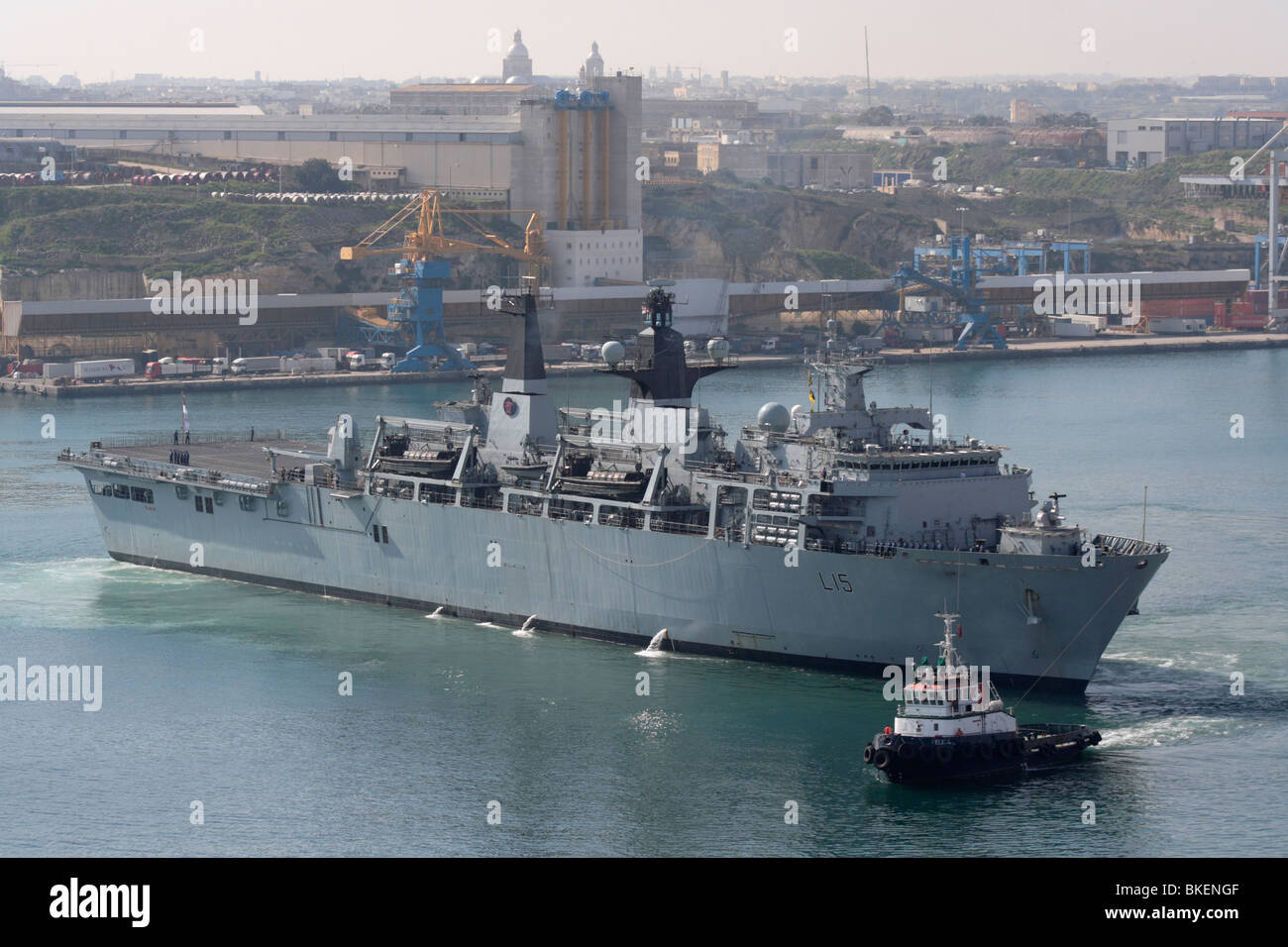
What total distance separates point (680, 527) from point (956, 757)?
9670 mm

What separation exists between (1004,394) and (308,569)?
42694 millimetres

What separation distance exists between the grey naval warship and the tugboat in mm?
3691

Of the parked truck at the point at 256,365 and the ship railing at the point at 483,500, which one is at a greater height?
the ship railing at the point at 483,500

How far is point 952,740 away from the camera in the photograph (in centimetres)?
3359

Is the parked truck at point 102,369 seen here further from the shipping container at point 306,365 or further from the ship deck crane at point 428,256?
the ship deck crane at point 428,256

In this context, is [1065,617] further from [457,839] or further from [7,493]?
[7,493]

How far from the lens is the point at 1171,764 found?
34.1 metres

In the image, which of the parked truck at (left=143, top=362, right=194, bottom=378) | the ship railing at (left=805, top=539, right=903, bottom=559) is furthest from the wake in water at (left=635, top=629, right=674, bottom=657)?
the parked truck at (left=143, top=362, right=194, bottom=378)

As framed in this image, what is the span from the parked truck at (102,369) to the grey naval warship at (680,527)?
3757 cm

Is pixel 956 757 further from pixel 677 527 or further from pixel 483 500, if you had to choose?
pixel 483 500

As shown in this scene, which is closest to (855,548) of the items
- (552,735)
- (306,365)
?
(552,735)

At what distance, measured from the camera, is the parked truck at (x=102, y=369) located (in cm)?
8762

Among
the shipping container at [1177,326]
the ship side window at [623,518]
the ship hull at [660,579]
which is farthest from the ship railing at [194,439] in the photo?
the shipping container at [1177,326]
